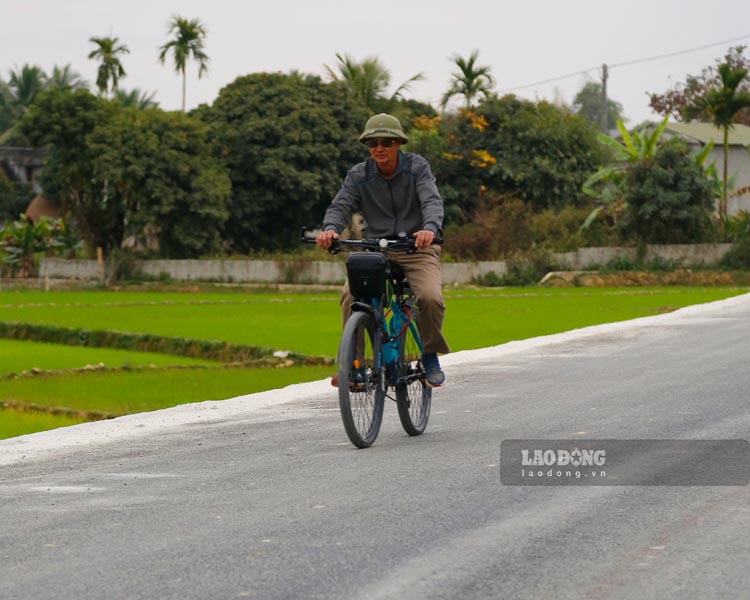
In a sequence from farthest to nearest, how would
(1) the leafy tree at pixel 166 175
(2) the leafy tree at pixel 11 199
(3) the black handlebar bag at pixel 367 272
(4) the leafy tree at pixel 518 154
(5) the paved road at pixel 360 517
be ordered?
(2) the leafy tree at pixel 11 199
(4) the leafy tree at pixel 518 154
(1) the leafy tree at pixel 166 175
(3) the black handlebar bag at pixel 367 272
(5) the paved road at pixel 360 517

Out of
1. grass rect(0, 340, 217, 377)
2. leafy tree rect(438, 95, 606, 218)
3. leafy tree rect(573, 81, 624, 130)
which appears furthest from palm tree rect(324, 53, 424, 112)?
leafy tree rect(573, 81, 624, 130)

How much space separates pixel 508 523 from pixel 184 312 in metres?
29.7

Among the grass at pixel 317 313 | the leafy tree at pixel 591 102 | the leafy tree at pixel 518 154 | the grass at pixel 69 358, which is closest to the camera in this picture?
the grass at pixel 69 358

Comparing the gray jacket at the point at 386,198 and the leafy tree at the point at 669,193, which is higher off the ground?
the leafy tree at the point at 669,193

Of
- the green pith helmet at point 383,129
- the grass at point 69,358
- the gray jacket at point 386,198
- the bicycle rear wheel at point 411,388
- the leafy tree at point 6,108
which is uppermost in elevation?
the leafy tree at point 6,108

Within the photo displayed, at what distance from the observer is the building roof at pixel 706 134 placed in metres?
71.4

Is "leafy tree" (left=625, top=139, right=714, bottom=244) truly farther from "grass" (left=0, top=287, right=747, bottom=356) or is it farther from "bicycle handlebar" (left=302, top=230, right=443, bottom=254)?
"bicycle handlebar" (left=302, top=230, right=443, bottom=254)

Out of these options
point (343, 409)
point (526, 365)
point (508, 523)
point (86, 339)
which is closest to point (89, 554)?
point (508, 523)

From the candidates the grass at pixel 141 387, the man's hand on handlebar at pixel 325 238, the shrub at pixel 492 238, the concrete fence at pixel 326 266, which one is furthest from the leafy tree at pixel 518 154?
the man's hand on handlebar at pixel 325 238

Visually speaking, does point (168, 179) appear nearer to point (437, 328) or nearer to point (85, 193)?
point (85, 193)

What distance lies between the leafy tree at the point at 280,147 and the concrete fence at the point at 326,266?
3.21 metres

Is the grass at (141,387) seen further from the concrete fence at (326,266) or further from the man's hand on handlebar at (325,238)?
the concrete fence at (326,266)

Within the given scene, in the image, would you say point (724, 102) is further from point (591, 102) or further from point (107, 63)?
point (591, 102)

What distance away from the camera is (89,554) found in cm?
618
